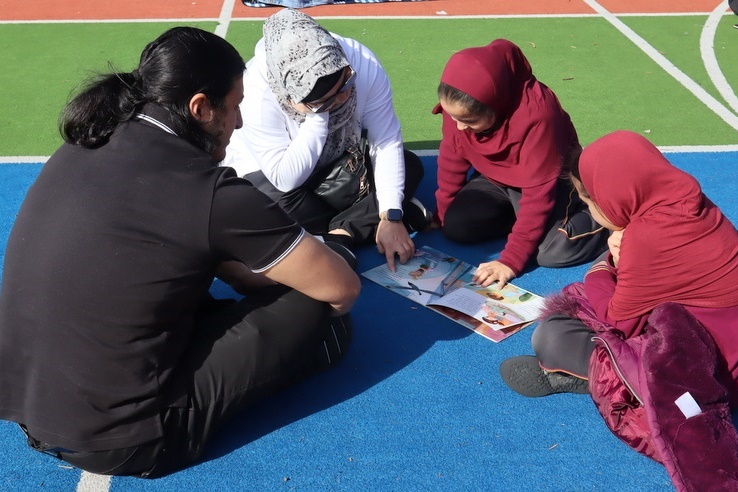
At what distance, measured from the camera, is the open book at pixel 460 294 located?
3416 millimetres

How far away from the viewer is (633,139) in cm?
268

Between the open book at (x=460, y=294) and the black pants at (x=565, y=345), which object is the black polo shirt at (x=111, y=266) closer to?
the black pants at (x=565, y=345)

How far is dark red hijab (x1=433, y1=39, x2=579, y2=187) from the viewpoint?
351 centimetres

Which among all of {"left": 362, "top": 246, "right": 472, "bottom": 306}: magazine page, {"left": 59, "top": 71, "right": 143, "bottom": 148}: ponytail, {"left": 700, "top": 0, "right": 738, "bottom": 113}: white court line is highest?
{"left": 59, "top": 71, "right": 143, "bottom": 148}: ponytail

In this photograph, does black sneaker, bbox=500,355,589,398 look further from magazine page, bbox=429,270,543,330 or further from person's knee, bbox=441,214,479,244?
person's knee, bbox=441,214,479,244

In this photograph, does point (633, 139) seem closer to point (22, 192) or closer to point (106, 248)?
point (106, 248)

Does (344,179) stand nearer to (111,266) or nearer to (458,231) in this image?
(458,231)

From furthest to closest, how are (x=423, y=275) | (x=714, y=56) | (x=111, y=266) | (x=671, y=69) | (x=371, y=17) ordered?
(x=371, y=17), (x=714, y=56), (x=671, y=69), (x=423, y=275), (x=111, y=266)

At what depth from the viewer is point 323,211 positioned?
4.10 metres

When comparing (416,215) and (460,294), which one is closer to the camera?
(460,294)

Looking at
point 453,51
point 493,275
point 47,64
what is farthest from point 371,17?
point 493,275

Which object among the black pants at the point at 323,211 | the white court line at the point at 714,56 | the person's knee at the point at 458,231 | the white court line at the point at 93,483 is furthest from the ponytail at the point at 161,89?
the white court line at the point at 714,56

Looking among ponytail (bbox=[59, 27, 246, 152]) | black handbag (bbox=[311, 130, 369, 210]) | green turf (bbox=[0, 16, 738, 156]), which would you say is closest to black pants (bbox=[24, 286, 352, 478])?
ponytail (bbox=[59, 27, 246, 152])

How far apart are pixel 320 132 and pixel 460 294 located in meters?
1.05
